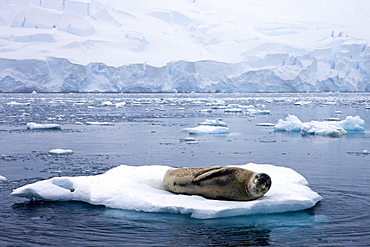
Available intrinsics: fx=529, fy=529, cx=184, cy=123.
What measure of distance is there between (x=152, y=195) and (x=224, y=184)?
2.86 ft

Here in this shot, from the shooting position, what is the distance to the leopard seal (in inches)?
239

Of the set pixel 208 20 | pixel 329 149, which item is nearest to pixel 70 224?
pixel 329 149

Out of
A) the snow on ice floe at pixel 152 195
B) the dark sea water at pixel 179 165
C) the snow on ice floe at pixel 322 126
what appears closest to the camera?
the dark sea water at pixel 179 165

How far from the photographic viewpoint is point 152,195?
631cm

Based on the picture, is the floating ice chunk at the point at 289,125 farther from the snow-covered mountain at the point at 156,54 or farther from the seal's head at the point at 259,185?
the snow-covered mountain at the point at 156,54

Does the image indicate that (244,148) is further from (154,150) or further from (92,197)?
(92,197)

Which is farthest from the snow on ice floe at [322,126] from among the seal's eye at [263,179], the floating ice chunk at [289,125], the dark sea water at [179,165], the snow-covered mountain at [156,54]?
the snow-covered mountain at [156,54]

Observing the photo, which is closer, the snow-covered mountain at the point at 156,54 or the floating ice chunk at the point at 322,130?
the floating ice chunk at the point at 322,130

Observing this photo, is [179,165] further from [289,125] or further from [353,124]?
[353,124]

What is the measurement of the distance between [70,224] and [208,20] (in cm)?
9113

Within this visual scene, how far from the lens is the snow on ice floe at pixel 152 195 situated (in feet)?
19.3

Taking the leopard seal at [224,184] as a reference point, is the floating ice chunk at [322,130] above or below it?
below

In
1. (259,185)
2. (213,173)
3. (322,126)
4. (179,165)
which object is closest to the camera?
(259,185)

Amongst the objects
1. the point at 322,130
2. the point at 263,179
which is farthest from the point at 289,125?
the point at 263,179
